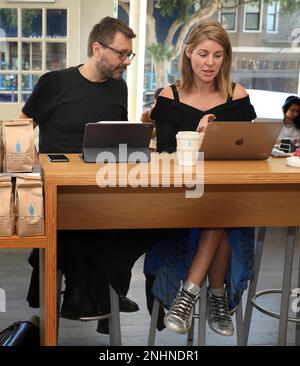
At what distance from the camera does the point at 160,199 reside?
1.80 metres

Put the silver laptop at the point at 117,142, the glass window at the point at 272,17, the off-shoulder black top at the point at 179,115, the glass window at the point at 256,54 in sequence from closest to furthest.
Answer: the silver laptop at the point at 117,142
the off-shoulder black top at the point at 179,115
the glass window at the point at 256,54
the glass window at the point at 272,17

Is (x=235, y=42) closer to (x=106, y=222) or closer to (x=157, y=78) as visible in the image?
(x=157, y=78)

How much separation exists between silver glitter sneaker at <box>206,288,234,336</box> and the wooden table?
0.34 metres

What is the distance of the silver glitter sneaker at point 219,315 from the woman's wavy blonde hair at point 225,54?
80 cm

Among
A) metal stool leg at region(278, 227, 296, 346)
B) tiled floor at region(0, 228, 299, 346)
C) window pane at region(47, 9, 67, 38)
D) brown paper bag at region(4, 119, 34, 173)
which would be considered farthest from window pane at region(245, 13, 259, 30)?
brown paper bag at region(4, 119, 34, 173)

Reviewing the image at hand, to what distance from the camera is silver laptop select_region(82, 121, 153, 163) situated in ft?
5.62

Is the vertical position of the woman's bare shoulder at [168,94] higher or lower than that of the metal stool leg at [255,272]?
higher

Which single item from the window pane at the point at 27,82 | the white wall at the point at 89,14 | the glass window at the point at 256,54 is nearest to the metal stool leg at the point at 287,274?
the white wall at the point at 89,14

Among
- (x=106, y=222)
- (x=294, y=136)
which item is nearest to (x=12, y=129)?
(x=106, y=222)

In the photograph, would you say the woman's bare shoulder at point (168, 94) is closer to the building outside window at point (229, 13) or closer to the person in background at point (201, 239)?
the person in background at point (201, 239)

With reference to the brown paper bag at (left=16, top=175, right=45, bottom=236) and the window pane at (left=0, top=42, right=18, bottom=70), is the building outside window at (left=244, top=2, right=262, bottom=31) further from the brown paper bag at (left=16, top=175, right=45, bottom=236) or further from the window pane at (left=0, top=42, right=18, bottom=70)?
the brown paper bag at (left=16, top=175, right=45, bottom=236)

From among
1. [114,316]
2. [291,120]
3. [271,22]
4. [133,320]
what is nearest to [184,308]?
[114,316]

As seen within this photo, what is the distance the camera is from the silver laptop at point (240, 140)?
1.76m
